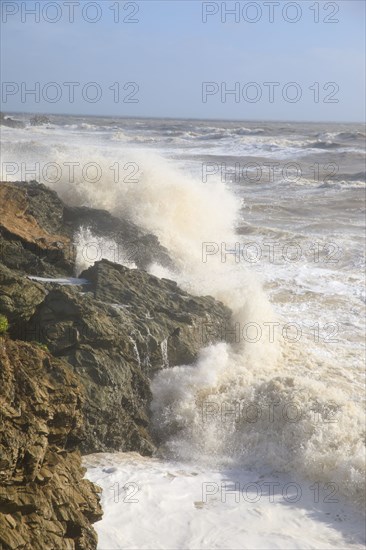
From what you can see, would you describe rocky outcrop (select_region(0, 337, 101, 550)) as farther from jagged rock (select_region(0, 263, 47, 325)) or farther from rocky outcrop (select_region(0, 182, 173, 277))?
rocky outcrop (select_region(0, 182, 173, 277))

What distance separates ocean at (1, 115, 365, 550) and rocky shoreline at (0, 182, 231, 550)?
1.10 ft

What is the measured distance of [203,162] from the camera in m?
41.2

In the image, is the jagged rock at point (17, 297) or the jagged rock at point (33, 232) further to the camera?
the jagged rock at point (33, 232)

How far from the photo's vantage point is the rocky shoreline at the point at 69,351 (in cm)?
473

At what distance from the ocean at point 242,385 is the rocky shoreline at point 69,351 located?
1.10ft

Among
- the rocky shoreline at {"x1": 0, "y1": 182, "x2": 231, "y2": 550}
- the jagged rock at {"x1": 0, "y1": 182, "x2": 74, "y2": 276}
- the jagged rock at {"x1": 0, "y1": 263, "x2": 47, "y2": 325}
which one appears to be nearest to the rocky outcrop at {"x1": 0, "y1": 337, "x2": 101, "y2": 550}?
the rocky shoreline at {"x1": 0, "y1": 182, "x2": 231, "y2": 550}

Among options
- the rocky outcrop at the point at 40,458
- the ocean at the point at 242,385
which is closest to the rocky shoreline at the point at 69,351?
the rocky outcrop at the point at 40,458

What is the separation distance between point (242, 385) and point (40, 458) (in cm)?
452

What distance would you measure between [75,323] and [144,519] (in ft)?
7.67

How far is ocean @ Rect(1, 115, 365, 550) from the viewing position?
262 inches

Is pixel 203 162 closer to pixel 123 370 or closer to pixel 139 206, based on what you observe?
pixel 139 206

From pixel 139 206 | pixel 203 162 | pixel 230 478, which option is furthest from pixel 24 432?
pixel 203 162

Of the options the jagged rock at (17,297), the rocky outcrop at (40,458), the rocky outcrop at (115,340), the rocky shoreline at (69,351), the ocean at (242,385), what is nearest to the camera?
the rocky outcrop at (40,458)

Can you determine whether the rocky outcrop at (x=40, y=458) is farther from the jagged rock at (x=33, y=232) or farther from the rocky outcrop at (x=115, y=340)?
the jagged rock at (x=33, y=232)
